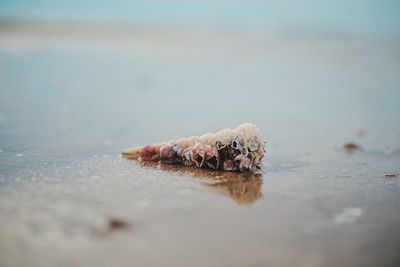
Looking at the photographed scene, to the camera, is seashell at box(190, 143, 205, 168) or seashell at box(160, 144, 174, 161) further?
seashell at box(160, 144, 174, 161)

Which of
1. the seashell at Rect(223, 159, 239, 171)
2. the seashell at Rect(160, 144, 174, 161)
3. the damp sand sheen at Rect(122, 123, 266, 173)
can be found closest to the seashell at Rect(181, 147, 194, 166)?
the damp sand sheen at Rect(122, 123, 266, 173)

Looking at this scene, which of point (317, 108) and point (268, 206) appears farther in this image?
point (317, 108)

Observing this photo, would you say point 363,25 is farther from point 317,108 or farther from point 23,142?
point 23,142

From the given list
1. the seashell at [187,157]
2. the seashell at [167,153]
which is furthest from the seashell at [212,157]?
the seashell at [167,153]

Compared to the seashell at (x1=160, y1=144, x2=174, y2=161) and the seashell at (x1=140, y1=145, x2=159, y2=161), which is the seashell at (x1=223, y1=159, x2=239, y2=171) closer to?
the seashell at (x1=160, y1=144, x2=174, y2=161)

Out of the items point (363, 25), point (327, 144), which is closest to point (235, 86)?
point (327, 144)

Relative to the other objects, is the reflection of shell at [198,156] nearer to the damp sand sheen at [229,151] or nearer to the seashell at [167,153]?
the damp sand sheen at [229,151]
